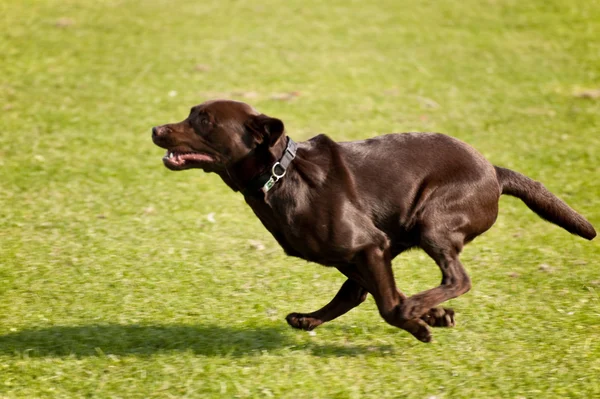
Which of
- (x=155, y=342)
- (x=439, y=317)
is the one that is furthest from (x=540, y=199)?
(x=155, y=342)

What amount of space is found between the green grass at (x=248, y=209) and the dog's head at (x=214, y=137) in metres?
1.22

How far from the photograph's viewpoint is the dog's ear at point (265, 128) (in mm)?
5203

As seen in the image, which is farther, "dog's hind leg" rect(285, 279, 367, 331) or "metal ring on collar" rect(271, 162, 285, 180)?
"dog's hind leg" rect(285, 279, 367, 331)

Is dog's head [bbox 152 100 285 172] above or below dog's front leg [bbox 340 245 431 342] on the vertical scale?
above

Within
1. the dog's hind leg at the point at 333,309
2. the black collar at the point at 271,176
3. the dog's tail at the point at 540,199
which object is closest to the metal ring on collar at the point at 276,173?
the black collar at the point at 271,176

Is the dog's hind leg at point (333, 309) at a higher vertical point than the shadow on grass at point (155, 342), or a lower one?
higher

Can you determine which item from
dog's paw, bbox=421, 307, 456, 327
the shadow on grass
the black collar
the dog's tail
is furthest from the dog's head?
the dog's tail

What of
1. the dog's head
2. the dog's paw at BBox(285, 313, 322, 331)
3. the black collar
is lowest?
the dog's paw at BBox(285, 313, 322, 331)

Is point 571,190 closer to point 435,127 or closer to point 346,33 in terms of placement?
point 435,127

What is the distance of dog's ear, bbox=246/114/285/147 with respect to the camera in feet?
17.1

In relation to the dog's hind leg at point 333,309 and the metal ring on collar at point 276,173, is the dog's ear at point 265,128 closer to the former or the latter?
the metal ring on collar at point 276,173

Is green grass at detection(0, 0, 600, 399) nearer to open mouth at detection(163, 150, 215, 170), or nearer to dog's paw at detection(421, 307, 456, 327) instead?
dog's paw at detection(421, 307, 456, 327)

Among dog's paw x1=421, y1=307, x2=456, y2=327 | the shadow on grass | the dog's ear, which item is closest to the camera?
the dog's ear

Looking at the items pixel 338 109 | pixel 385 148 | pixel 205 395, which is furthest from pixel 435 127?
pixel 205 395
